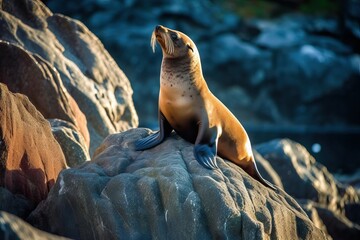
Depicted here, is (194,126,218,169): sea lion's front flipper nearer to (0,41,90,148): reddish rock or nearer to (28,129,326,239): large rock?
(28,129,326,239): large rock

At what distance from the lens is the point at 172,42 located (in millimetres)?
7398

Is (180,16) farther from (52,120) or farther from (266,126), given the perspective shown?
(52,120)

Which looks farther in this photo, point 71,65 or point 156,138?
point 71,65

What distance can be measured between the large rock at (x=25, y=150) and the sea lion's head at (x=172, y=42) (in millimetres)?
1548

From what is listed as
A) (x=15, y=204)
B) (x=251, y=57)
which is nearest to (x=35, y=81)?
(x=15, y=204)

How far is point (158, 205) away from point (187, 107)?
63.9 inches

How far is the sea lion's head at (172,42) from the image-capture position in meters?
7.29

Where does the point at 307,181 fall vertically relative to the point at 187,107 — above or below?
below

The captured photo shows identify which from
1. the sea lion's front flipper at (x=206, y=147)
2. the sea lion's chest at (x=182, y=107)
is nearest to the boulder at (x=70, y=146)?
the sea lion's chest at (x=182, y=107)

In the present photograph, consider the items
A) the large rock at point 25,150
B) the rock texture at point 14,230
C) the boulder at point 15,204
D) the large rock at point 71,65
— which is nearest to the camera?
the rock texture at point 14,230

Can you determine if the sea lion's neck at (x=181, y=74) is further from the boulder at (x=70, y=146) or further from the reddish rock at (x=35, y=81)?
the reddish rock at (x=35, y=81)

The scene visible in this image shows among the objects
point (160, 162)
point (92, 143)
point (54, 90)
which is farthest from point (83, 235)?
point (92, 143)

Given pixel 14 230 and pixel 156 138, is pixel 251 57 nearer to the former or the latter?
pixel 156 138

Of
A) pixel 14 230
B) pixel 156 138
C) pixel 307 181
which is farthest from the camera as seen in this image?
pixel 307 181
